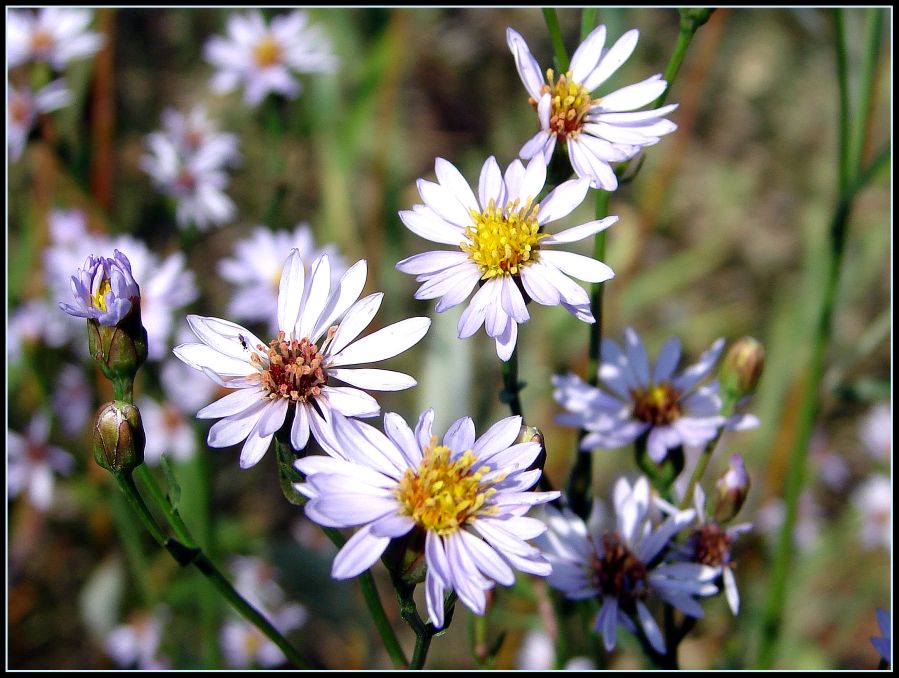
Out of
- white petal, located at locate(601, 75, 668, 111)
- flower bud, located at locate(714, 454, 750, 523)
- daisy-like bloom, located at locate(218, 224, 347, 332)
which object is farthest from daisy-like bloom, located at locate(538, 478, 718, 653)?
daisy-like bloom, located at locate(218, 224, 347, 332)

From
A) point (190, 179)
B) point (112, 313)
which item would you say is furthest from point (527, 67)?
point (190, 179)

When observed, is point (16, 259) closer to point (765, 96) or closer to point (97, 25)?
point (97, 25)

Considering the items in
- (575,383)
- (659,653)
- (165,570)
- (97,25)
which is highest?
(97,25)

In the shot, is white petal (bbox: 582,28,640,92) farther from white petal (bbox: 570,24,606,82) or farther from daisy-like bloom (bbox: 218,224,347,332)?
daisy-like bloom (bbox: 218,224,347,332)

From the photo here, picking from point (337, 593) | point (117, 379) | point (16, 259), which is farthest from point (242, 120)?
point (117, 379)

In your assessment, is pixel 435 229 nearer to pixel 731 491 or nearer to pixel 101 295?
pixel 101 295

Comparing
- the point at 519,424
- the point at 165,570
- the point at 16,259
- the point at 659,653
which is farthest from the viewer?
the point at 16,259

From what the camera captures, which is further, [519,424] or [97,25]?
[97,25]
